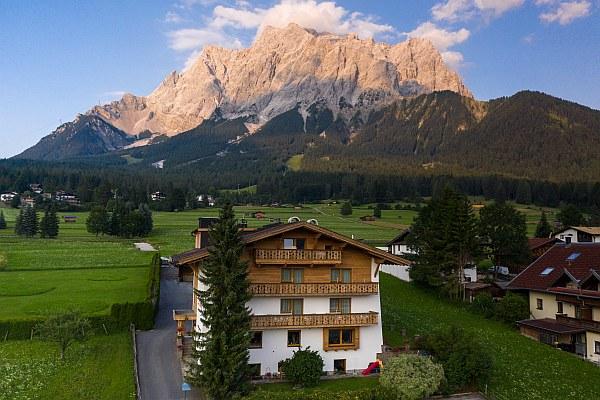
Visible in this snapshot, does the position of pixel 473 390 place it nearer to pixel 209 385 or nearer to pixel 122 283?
pixel 209 385

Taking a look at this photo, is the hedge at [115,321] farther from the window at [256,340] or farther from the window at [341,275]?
the window at [341,275]

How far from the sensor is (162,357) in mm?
35062

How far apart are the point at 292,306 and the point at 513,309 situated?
24.5 meters

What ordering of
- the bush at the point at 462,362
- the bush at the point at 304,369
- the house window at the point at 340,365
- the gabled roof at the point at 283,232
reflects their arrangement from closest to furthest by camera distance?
the bush at the point at 462,362, the bush at the point at 304,369, the gabled roof at the point at 283,232, the house window at the point at 340,365

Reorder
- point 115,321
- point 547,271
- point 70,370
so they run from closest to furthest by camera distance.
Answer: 1. point 70,370
2. point 115,321
3. point 547,271

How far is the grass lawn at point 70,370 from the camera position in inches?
1096

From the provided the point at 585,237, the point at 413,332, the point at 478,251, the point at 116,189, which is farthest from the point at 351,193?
the point at 413,332

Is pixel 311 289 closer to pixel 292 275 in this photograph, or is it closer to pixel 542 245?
pixel 292 275

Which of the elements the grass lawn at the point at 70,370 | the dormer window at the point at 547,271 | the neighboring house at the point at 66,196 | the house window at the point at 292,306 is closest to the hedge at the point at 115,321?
the grass lawn at the point at 70,370

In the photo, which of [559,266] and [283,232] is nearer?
[283,232]

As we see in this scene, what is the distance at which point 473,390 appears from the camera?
30.0 m

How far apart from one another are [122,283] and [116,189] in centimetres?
13894

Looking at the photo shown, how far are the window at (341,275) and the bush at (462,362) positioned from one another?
23.0 ft

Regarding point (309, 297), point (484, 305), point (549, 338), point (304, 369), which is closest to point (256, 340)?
point (304, 369)
